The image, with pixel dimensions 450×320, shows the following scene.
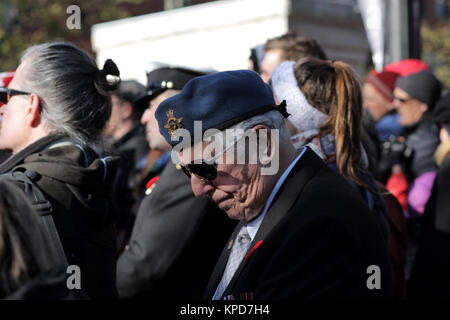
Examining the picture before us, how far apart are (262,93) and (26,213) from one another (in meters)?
1.01

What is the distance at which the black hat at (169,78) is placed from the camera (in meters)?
3.91

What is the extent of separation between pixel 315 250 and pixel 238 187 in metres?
0.47

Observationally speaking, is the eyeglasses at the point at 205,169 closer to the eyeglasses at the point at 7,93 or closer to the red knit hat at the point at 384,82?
the eyeglasses at the point at 7,93

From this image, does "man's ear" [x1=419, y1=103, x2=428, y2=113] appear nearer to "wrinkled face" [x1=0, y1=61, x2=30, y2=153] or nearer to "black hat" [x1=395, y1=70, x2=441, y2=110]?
"black hat" [x1=395, y1=70, x2=441, y2=110]

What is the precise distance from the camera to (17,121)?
2709 millimetres

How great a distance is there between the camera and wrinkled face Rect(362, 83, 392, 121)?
20.2 feet

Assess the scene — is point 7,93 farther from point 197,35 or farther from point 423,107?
point 197,35

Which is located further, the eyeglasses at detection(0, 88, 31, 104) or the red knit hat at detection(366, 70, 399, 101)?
the red knit hat at detection(366, 70, 399, 101)

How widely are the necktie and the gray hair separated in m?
0.79

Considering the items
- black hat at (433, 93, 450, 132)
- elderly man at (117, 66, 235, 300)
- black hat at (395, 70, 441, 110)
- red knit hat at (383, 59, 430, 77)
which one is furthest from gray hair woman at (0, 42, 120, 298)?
red knit hat at (383, 59, 430, 77)

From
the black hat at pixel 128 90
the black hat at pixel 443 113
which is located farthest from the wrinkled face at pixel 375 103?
the black hat at pixel 128 90

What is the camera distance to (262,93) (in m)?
2.31

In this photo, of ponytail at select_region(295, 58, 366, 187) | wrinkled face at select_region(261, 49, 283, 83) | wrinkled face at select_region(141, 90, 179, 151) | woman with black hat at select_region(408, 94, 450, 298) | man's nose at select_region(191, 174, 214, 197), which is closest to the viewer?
man's nose at select_region(191, 174, 214, 197)
